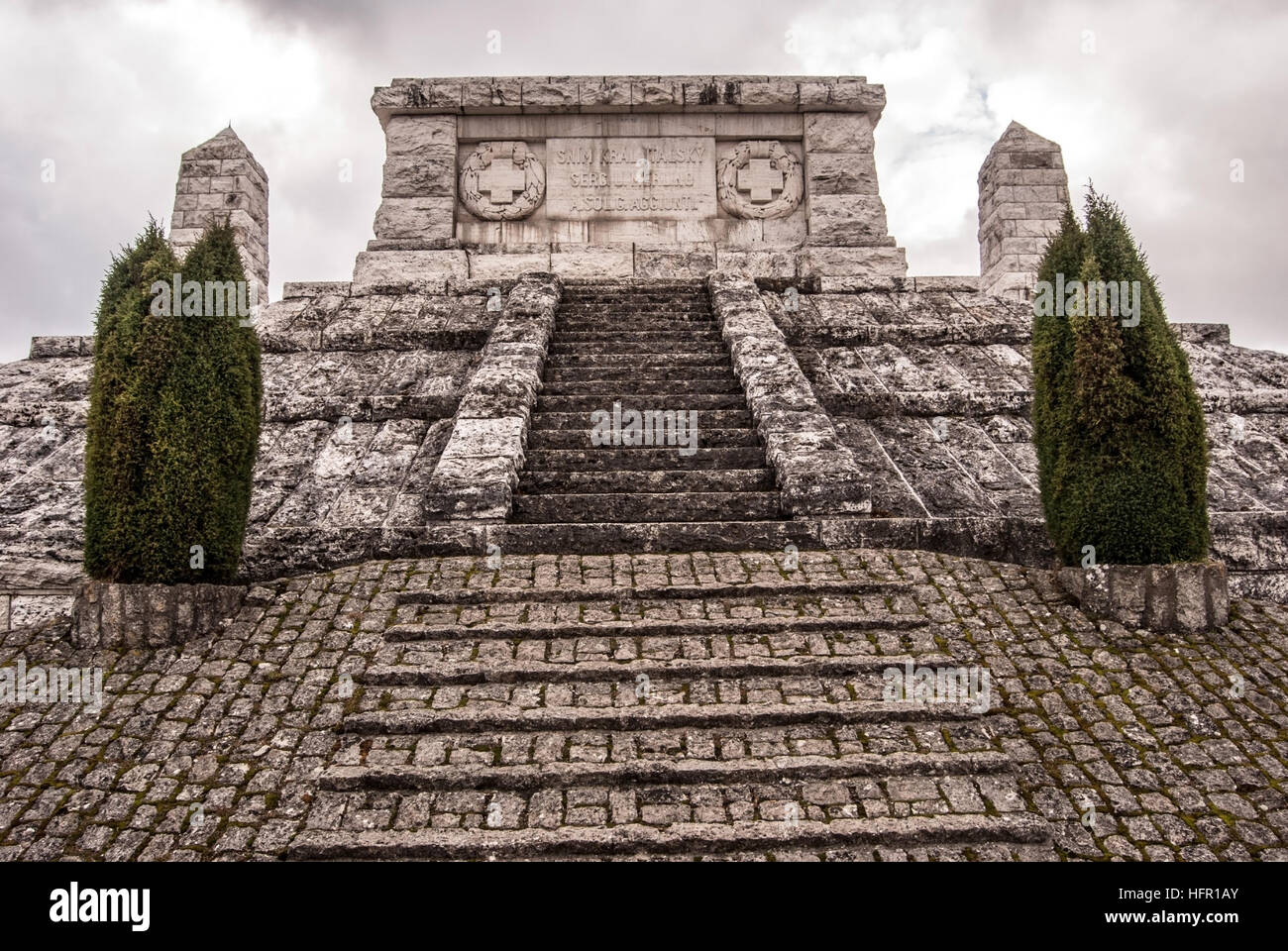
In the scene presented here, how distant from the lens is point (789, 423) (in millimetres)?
7148

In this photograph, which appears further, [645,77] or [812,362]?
[645,77]

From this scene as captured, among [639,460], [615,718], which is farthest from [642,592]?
[639,460]

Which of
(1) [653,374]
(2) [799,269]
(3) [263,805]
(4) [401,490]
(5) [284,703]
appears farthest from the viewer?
(2) [799,269]

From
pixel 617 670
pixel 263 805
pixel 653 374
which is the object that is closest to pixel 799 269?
pixel 653 374

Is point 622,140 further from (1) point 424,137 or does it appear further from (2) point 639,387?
(2) point 639,387

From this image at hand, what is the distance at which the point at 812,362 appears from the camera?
351 inches

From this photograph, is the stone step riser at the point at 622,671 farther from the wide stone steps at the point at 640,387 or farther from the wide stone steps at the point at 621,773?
the wide stone steps at the point at 640,387

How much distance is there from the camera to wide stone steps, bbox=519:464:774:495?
6758mm

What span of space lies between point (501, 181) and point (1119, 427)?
9085 mm

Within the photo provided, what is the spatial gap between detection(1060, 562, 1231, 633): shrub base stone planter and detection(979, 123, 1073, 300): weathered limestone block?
798 centimetres

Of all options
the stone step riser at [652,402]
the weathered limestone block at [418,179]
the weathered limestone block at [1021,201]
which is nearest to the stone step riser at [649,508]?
the stone step riser at [652,402]

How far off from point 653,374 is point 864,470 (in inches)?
94.0

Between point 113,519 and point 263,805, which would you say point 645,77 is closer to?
point 113,519

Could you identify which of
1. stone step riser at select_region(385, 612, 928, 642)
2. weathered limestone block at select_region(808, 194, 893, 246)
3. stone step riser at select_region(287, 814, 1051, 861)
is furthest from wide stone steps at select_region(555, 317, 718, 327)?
stone step riser at select_region(287, 814, 1051, 861)
